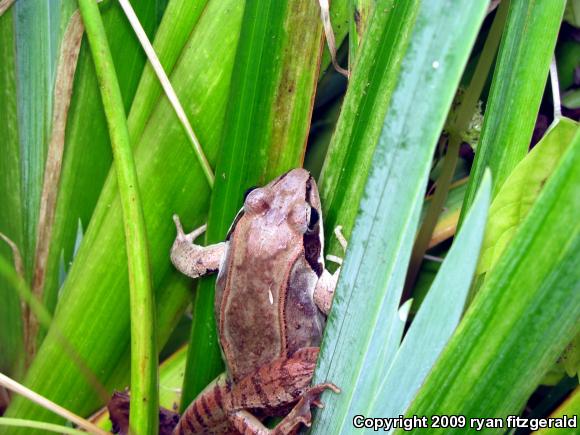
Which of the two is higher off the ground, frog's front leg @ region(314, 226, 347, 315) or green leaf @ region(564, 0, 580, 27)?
green leaf @ region(564, 0, 580, 27)

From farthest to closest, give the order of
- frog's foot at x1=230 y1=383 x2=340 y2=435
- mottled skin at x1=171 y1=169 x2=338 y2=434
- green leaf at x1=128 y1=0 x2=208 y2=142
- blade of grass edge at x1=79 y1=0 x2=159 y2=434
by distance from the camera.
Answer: mottled skin at x1=171 y1=169 x2=338 y2=434 → green leaf at x1=128 y1=0 x2=208 y2=142 → blade of grass edge at x1=79 y1=0 x2=159 y2=434 → frog's foot at x1=230 y1=383 x2=340 y2=435

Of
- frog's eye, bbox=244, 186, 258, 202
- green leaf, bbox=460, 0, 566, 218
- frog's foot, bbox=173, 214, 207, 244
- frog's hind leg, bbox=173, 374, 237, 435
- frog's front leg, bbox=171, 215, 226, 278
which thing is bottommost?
frog's hind leg, bbox=173, 374, 237, 435

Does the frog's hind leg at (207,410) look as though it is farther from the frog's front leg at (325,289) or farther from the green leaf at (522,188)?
the green leaf at (522,188)

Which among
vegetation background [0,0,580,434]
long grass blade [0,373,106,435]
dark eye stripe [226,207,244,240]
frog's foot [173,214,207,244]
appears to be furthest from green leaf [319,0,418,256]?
long grass blade [0,373,106,435]

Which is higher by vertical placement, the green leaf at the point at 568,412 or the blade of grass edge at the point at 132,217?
the blade of grass edge at the point at 132,217

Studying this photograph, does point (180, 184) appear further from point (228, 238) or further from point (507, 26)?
point (507, 26)

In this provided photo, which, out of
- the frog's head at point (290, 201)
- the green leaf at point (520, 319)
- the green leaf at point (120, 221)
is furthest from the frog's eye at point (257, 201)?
the green leaf at point (520, 319)

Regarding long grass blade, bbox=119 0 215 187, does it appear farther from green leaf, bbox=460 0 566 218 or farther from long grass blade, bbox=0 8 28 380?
green leaf, bbox=460 0 566 218

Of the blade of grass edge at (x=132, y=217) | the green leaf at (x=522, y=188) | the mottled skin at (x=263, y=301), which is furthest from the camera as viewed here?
the mottled skin at (x=263, y=301)

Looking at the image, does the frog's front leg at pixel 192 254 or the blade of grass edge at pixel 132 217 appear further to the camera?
the frog's front leg at pixel 192 254
